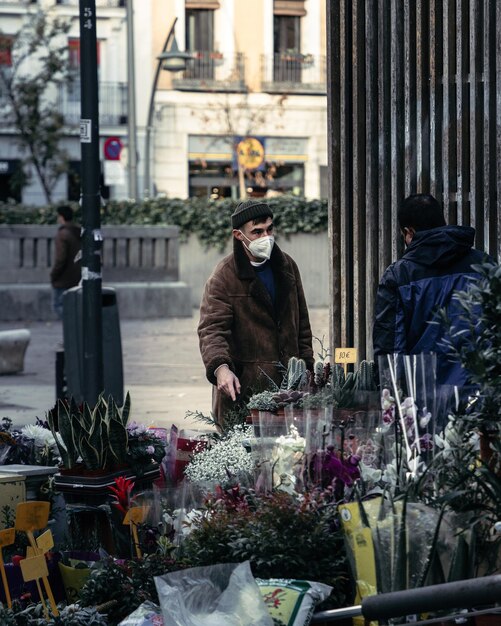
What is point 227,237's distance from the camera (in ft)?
79.6

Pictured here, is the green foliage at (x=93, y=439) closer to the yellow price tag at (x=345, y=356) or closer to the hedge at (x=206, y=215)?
the yellow price tag at (x=345, y=356)

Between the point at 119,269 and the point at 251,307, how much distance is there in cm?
1609

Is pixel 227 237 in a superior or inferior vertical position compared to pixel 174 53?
inferior

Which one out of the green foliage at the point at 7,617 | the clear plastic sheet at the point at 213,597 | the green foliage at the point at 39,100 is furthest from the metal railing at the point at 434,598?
the green foliage at the point at 39,100

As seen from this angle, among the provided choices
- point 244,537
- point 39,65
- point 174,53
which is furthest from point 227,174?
point 244,537

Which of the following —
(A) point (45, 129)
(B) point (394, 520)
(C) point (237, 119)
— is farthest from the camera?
(C) point (237, 119)

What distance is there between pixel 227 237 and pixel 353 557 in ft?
68.7

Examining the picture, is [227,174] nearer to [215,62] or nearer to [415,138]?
[215,62]

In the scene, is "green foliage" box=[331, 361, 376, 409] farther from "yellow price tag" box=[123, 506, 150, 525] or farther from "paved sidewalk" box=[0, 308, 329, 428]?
"paved sidewalk" box=[0, 308, 329, 428]

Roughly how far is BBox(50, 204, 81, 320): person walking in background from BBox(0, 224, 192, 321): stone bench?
13.0 ft

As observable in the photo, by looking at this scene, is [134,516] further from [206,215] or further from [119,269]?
[206,215]

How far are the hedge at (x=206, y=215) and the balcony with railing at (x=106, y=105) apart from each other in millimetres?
14547

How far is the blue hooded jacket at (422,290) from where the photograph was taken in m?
5.27

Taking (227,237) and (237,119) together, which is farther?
(237,119)
